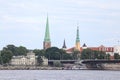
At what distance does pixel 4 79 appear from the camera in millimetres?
105688

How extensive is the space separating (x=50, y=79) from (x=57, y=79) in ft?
3.58

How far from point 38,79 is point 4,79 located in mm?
5572

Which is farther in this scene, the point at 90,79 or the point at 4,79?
the point at 90,79

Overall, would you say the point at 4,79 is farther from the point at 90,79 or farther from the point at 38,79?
the point at 90,79

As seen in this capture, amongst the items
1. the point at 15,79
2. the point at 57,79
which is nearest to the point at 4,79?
the point at 15,79

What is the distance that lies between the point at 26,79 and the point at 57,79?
18.7ft

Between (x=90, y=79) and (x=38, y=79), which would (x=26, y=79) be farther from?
(x=90, y=79)

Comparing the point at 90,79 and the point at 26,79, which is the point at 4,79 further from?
the point at 90,79

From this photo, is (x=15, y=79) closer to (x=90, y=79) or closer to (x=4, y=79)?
(x=4, y=79)

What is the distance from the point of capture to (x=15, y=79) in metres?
107

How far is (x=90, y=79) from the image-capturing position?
11350cm

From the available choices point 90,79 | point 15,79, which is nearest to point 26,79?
point 15,79

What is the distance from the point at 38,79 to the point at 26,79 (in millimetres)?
2492

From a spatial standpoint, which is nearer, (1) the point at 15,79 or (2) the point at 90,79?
(1) the point at 15,79
